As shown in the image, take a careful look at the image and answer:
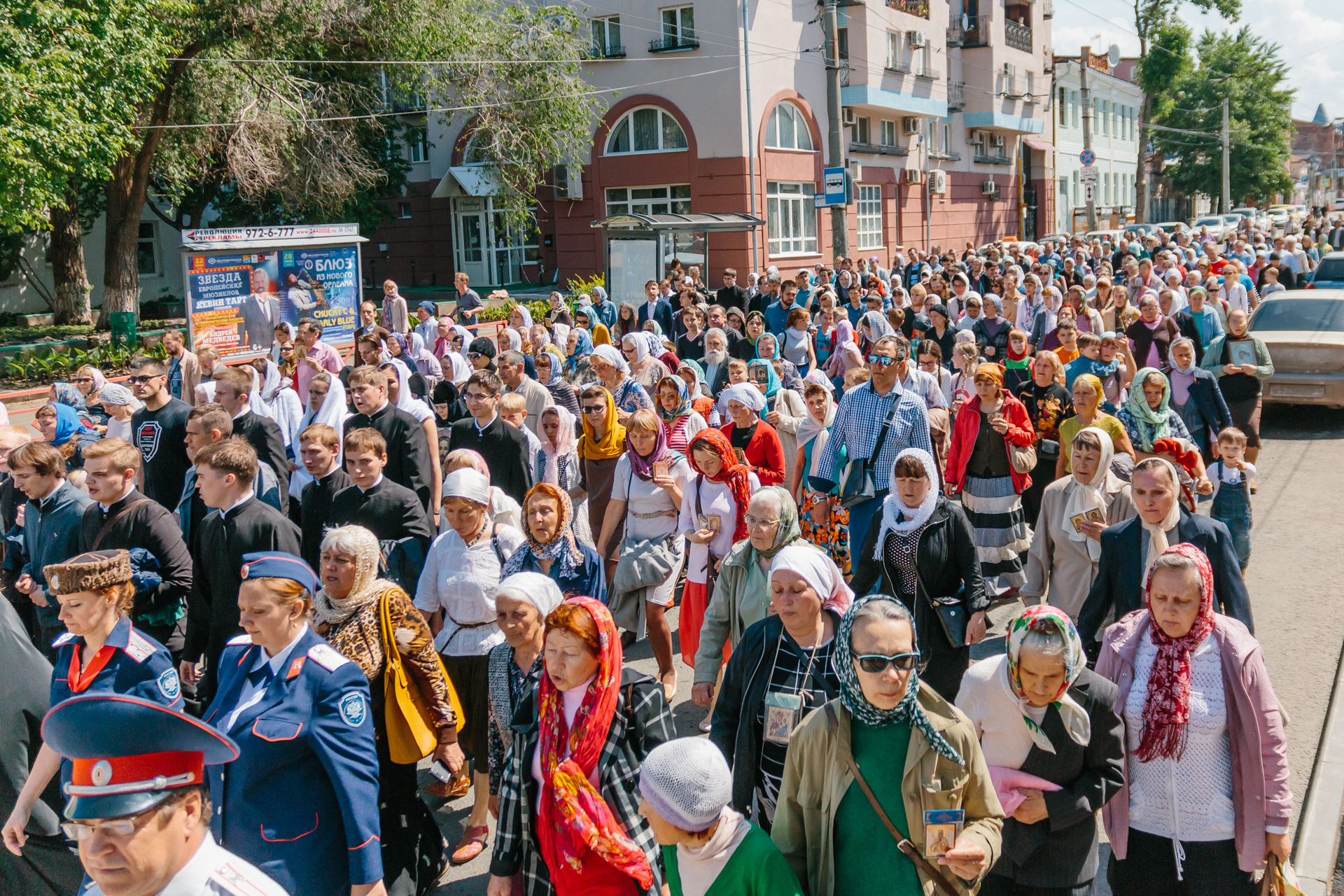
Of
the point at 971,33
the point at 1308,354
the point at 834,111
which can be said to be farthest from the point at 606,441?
the point at 971,33

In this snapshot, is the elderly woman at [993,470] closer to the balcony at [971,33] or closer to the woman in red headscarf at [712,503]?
the woman in red headscarf at [712,503]

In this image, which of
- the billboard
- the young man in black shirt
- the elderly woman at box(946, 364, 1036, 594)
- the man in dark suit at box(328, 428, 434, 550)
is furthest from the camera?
the billboard

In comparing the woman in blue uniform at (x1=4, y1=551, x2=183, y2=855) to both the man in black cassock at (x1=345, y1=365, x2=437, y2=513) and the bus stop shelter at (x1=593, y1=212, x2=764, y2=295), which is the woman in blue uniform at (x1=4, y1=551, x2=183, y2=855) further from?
the bus stop shelter at (x1=593, y1=212, x2=764, y2=295)

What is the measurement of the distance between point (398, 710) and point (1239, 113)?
73.0 metres

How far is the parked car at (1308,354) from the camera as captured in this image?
13.7 m

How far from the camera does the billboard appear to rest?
1730cm

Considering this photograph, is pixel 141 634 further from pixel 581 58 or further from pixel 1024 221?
pixel 1024 221

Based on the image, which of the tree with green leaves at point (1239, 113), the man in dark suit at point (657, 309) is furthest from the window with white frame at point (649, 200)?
the tree with green leaves at point (1239, 113)

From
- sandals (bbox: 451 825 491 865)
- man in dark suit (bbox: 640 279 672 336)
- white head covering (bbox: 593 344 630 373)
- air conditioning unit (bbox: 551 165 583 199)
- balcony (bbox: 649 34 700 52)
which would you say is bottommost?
sandals (bbox: 451 825 491 865)

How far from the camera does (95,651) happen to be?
13.1ft

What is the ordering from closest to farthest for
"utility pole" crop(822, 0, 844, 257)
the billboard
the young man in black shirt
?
the young man in black shirt → the billboard → "utility pole" crop(822, 0, 844, 257)

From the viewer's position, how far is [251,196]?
27.8 meters

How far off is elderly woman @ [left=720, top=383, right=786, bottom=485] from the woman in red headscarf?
Result: 66cm

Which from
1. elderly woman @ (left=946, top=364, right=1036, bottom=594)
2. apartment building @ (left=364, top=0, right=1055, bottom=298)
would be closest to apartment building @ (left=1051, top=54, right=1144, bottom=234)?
apartment building @ (left=364, top=0, right=1055, bottom=298)
